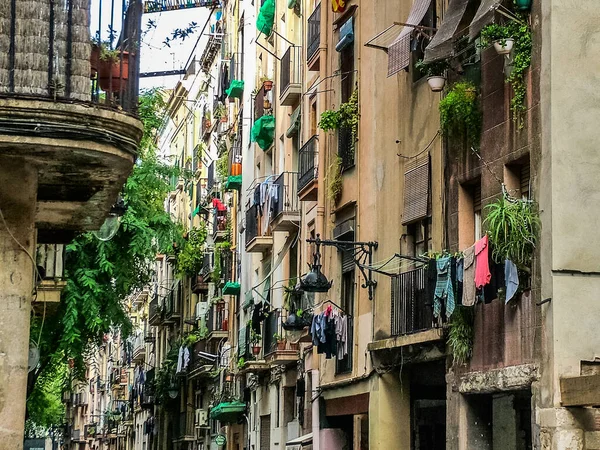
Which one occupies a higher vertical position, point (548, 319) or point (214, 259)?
point (214, 259)

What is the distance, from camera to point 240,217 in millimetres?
47094

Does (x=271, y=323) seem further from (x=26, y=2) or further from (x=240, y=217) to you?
(x=26, y=2)

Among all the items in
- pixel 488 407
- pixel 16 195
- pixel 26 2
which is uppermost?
pixel 26 2

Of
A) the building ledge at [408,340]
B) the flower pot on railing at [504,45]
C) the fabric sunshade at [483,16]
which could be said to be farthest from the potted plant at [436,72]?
the building ledge at [408,340]

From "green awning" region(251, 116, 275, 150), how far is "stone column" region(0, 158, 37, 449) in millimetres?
27976

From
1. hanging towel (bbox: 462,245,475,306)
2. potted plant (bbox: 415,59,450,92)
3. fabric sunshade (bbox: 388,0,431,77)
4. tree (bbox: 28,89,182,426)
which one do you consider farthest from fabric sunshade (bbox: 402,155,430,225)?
tree (bbox: 28,89,182,426)

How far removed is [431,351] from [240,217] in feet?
81.2

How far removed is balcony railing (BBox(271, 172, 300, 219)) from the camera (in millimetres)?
36312

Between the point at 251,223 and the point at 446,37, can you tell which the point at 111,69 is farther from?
the point at 251,223

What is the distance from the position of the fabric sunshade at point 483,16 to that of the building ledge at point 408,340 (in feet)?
16.5

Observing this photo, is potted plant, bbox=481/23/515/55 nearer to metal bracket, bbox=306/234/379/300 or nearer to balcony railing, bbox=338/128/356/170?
metal bracket, bbox=306/234/379/300

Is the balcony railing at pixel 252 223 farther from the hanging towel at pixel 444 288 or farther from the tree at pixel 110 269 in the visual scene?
the hanging towel at pixel 444 288

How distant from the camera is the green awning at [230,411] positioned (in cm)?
4384

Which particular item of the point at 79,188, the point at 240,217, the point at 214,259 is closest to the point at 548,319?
the point at 79,188
